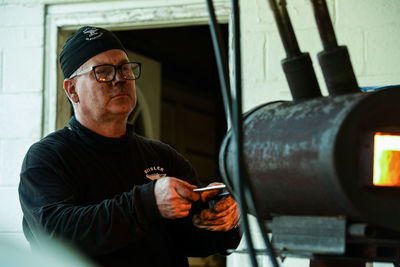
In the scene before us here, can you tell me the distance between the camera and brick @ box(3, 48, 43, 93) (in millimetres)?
2904

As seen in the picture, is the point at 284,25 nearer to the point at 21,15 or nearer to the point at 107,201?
the point at 107,201

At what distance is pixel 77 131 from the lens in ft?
6.08

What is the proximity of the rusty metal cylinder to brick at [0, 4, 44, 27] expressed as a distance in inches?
84.7

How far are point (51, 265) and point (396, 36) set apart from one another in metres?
1.94

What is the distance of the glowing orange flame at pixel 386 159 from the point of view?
0.98 m

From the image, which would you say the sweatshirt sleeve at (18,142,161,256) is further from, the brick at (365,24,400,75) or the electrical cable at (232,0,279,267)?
the brick at (365,24,400,75)

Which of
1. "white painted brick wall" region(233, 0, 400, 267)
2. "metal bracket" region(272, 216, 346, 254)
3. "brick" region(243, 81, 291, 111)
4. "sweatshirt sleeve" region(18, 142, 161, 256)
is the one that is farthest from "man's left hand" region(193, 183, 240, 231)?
"brick" region(243, 81, 291, 111)

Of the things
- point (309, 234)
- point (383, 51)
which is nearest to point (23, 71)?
point (383, 51)

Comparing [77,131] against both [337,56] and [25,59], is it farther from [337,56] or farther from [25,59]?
[25,59]

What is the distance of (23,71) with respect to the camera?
292 centimetres

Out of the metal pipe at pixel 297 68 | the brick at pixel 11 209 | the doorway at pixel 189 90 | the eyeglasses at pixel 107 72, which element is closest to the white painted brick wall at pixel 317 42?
the eyeglasses at pixel 107 72

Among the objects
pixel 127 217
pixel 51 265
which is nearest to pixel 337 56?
pixel 51 265

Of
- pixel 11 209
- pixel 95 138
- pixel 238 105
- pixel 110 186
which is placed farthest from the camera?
pixel 11 209

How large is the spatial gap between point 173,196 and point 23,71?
1.71 metres
